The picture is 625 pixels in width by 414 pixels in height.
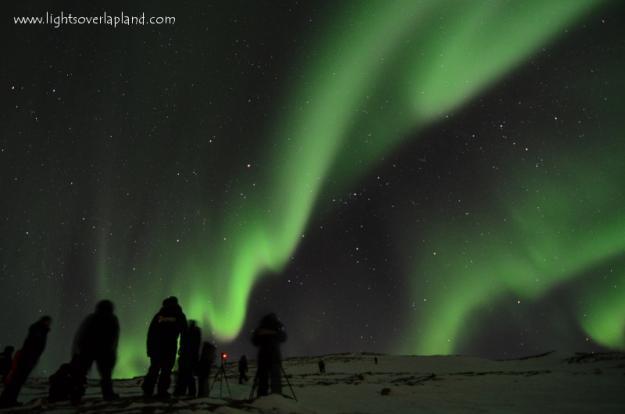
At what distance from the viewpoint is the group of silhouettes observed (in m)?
7.03

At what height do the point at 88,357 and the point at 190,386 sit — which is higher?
the point at 88,357

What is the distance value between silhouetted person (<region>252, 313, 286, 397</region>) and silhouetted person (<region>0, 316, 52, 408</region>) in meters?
4.11

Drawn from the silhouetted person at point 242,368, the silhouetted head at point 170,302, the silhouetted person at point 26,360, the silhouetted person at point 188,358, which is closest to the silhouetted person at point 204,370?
the silhouetted person at point 188,358

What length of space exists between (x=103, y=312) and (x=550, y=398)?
10.7 m

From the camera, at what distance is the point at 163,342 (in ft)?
25.1

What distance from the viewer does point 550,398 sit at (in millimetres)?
10375

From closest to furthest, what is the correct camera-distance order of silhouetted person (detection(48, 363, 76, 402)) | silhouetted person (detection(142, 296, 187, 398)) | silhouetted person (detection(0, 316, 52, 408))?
silhouetted person (detection(0, 316, 52, 408)), silhouetted person (detection(142, 296, 187, 398)), silhouetted person (detection(48, 363, 76, 402))

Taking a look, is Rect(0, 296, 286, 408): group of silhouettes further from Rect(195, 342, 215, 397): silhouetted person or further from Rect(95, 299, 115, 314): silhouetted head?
Rect(195, 342, 215, 397): silhouetted person

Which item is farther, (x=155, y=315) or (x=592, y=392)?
(x=592, y=392)

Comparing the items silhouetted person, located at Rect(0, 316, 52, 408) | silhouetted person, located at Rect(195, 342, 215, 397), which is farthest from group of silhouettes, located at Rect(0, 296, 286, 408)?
silhouetted person, located at Rect(195, 342, 215, 397)

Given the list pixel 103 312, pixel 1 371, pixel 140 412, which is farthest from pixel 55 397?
pixel 1 371

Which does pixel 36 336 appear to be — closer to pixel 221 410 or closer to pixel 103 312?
pixel 103 312

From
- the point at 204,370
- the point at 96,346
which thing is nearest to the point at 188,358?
the point at 204,370

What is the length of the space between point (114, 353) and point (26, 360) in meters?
1.91
